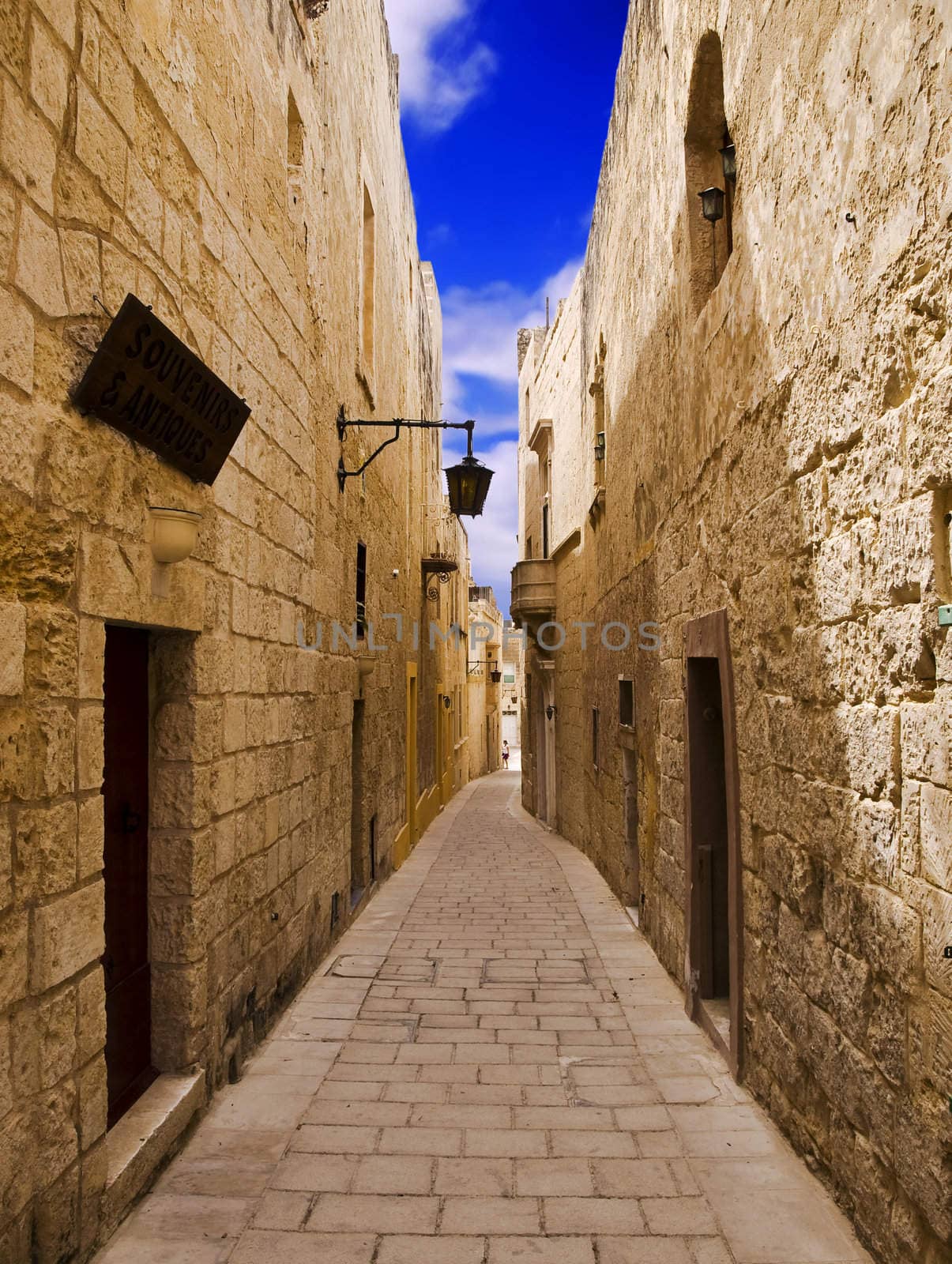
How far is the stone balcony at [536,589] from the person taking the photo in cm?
1463

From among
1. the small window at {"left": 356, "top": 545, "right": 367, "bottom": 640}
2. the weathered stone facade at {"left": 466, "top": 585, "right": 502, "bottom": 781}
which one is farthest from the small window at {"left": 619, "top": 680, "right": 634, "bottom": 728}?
the weathered stone facade at {"left": 466, "top": 585, "right": 502, "bottom": 781}

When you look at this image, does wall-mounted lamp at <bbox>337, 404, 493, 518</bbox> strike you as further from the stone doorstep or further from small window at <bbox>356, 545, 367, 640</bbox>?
the stone doorstep

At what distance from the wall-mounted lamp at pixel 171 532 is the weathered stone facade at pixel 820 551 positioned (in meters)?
2.18

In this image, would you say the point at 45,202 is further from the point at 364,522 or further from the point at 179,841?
the point at 364,522

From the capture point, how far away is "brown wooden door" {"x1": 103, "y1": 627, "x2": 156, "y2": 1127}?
322 cm

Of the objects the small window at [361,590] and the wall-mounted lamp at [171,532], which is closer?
the wall-mounted lamp at [171,532]

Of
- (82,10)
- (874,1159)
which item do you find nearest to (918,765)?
(874,1159)

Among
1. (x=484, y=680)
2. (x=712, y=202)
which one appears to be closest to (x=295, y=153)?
(x=712, y=202)

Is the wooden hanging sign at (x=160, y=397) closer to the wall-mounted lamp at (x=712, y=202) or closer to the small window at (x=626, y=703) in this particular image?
the wall-mounted lamp at (x=712, y=202)

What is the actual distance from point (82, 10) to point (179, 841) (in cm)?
281


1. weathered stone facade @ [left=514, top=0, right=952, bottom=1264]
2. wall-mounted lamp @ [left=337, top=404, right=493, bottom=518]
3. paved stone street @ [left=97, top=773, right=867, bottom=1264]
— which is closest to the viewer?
weathered stone facade @ [left=514, top=0, right=952, bottom=1264]

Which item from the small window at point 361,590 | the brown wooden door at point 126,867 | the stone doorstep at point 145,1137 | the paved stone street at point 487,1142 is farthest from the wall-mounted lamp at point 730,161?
the stone doorstep at point 145,1137

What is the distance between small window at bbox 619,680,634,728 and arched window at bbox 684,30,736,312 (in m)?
3.81

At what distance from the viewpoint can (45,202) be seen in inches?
92.8
